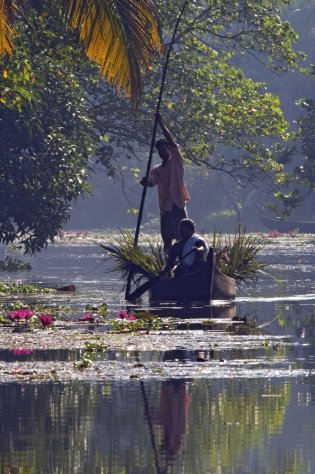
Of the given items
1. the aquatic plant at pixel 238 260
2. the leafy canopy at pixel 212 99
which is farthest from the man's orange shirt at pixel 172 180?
the leafy canopy at pixel 212 99

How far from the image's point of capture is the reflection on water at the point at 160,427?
8.01 meters

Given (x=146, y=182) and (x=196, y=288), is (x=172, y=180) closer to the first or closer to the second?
(x=146, y=182)

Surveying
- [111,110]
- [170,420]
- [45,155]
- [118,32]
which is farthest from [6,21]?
[111,110]

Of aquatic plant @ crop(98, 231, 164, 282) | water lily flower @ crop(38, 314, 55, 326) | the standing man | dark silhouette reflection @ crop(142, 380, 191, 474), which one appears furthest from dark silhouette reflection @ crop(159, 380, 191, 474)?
the standing man

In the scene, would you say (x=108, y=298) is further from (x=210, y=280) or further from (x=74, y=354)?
(x=74, y=354)

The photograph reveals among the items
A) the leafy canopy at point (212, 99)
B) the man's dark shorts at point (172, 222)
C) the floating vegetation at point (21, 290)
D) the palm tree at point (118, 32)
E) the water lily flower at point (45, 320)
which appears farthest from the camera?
the leafy canopy at point (212, 99)

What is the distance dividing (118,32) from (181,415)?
939 cm

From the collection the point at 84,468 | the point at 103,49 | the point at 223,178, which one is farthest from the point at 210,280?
the point at 223,178

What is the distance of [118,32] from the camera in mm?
18453

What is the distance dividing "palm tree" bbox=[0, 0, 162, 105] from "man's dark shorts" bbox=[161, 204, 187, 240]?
515 cm

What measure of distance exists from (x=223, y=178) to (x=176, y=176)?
7704cm

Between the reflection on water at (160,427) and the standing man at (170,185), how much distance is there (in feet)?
41.4

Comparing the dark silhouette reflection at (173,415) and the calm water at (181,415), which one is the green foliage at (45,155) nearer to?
the calm water at (181,415)

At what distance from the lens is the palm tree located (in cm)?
1834
